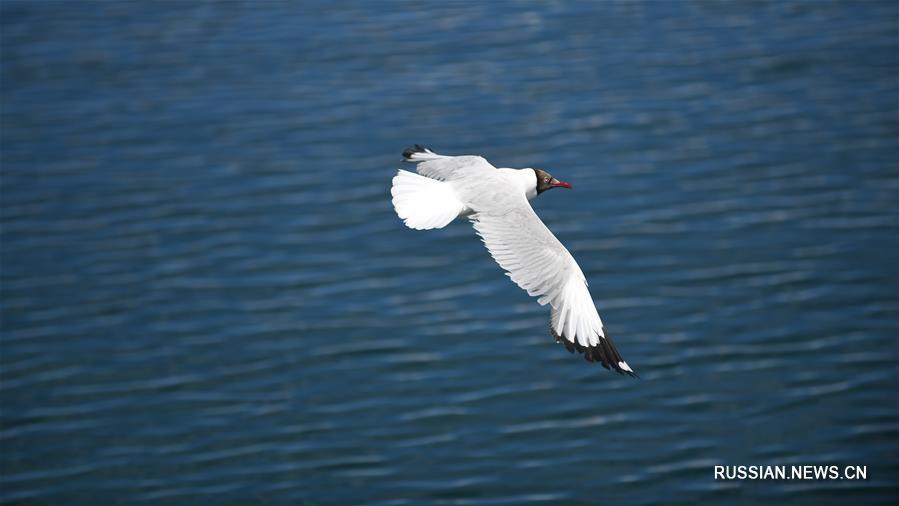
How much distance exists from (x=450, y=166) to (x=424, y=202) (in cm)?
79

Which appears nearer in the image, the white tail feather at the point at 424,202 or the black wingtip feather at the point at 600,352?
the white tail feather at the point at 424,202

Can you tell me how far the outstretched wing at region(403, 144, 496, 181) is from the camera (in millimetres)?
8391

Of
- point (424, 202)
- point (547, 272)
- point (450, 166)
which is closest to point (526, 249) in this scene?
point (547, 272)

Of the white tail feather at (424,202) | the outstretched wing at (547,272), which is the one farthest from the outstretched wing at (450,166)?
the outstretched wing at (547,272)

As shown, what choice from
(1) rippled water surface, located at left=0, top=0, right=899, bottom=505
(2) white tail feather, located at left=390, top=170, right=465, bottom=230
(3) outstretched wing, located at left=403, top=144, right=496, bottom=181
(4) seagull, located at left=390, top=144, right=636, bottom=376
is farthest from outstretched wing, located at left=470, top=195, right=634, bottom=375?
(1) rippled water surface, located at left=0, top=0, right=899, bottom=505

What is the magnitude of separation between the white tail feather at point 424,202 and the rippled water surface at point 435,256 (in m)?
4.92

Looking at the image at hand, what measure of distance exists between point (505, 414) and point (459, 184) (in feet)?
18.0

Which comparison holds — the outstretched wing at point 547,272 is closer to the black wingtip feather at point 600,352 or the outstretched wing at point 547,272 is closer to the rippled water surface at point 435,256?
the black wingtip feather at point 600,352

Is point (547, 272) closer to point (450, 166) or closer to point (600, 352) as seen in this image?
point (600, 352)

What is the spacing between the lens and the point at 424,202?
26.1 feet

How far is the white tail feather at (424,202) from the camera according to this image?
307 inches

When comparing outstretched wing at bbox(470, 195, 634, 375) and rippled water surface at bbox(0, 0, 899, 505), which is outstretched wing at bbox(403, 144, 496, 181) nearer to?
outstretched wing at bbox(470, 195, 634, 375)

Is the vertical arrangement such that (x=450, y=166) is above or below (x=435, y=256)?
above

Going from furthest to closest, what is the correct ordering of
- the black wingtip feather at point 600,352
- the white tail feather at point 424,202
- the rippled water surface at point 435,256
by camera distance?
the rippled water surface at point 435,256, the black wingtip feather at point 600,352, the white tail feather at point 424,202
